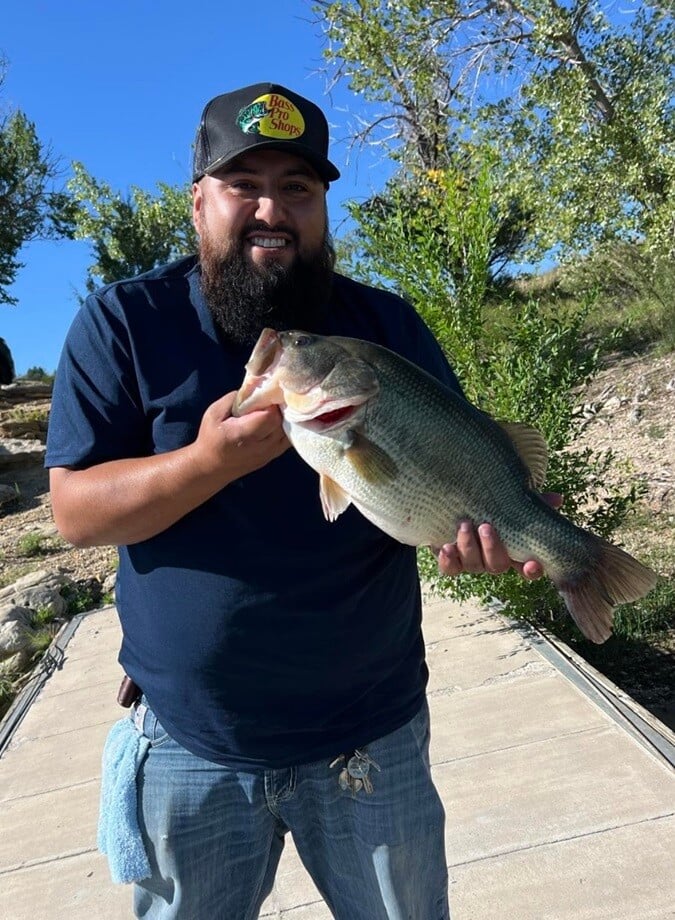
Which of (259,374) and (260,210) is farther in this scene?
(260,210)

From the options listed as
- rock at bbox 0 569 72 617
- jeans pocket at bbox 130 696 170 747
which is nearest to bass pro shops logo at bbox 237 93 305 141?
jeans pocket at bbox 130 696 170 747

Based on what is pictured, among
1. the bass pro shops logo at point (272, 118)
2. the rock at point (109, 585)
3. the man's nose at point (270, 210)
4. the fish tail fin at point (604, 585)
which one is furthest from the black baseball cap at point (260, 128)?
the rock at point (109, 585)

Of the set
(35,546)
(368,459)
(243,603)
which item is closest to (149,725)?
(243,603)

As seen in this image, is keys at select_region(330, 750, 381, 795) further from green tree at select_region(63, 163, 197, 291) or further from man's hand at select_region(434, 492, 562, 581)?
green tree at select_region(63, 163, 197, 291)

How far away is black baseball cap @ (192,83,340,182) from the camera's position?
6.15ft

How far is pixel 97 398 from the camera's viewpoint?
5.72ft

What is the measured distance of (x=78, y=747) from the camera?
406 cm

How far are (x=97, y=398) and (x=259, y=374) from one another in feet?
1.32

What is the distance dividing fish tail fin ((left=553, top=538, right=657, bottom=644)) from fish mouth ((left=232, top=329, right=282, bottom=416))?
3.28 ft

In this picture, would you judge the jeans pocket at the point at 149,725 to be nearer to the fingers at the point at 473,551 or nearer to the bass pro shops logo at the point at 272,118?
the fingers at the point at 473,551

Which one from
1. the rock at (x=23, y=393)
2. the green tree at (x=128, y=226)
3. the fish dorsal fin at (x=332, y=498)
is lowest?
the fish dorsal fin at (x=332, y=498)

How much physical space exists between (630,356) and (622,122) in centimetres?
332

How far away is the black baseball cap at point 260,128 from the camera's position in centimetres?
188

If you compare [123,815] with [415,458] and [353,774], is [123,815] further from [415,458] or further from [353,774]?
[415,458]
